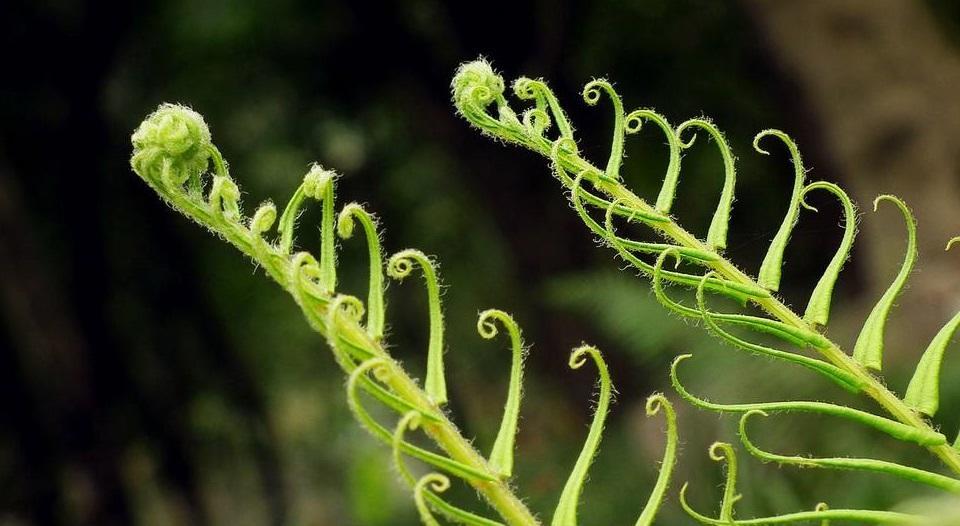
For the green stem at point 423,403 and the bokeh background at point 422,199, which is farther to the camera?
the bokeh background at point 422,199

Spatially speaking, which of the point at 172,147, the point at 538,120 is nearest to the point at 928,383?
the point at 538,120

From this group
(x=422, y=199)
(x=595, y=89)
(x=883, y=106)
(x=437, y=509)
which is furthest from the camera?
(x=422, y=199)

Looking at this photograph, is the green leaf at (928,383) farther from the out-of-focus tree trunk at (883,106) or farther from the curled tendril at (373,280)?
the out-of-focus tree trunk at (883,106)

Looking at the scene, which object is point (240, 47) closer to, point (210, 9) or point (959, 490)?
point (210, 9)

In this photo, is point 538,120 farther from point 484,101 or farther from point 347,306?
point 347,306

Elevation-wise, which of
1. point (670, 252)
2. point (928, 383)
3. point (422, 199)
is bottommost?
point (928, 383)

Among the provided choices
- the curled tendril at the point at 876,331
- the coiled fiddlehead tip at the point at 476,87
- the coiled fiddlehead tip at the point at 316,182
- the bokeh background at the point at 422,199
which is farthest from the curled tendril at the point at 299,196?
the bokeh background at the point at 422,199
